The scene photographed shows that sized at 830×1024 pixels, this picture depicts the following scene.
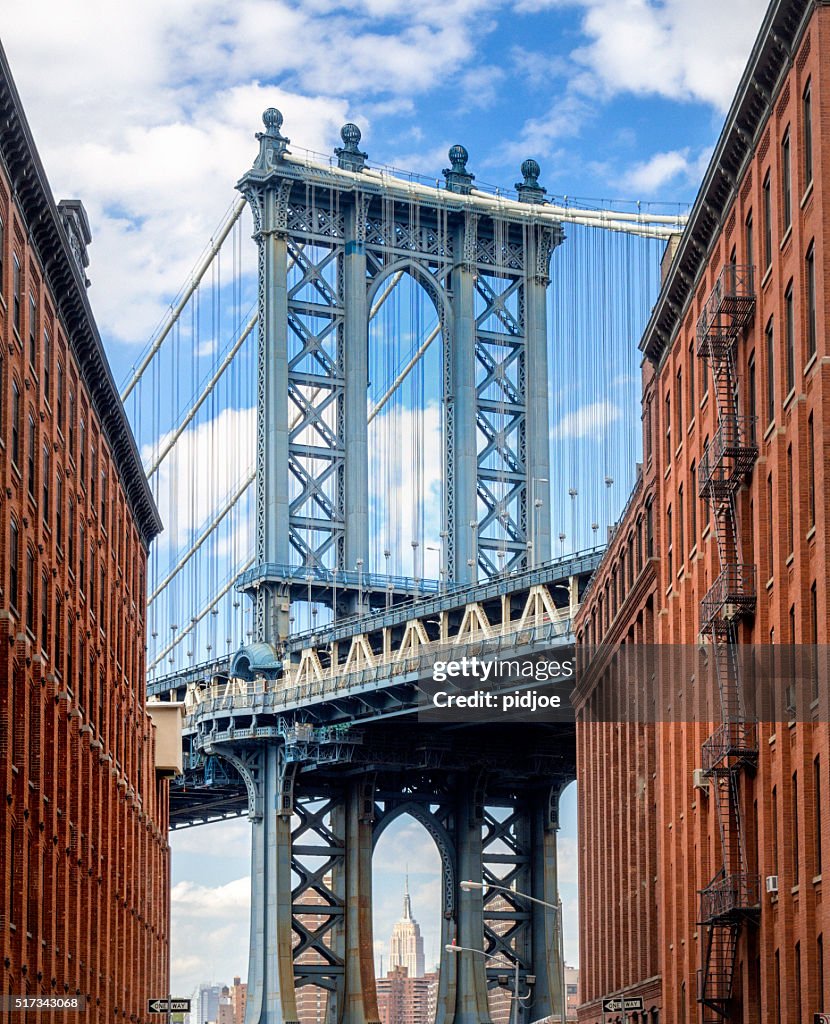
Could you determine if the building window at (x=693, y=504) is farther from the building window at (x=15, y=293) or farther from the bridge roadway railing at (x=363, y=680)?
the bridge roadway railing at (x=363, y=680)

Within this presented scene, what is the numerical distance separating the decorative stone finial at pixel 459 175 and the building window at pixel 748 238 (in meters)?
80.7

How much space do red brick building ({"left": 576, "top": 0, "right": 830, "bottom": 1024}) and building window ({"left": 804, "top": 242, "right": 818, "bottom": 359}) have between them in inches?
2.5

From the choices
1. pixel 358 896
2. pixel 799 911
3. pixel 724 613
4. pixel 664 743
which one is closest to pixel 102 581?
pixel 664 743

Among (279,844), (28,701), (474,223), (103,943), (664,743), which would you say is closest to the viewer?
(28,701)

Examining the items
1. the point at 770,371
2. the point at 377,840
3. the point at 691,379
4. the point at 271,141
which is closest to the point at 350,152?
the point at 271,141

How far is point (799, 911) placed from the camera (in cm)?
4444

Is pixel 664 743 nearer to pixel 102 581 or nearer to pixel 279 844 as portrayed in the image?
pixel 102 581

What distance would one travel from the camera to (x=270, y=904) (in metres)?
121

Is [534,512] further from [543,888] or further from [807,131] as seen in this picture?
[807,131]

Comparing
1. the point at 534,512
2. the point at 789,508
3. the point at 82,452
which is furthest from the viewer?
the point at 534,512

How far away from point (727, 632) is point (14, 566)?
54.8 feet

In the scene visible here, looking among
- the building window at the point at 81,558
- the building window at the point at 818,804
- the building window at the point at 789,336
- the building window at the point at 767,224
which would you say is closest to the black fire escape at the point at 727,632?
the building window at the point at 767,224

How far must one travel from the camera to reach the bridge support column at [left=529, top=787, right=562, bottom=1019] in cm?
13438

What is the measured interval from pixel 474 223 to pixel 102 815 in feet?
206
